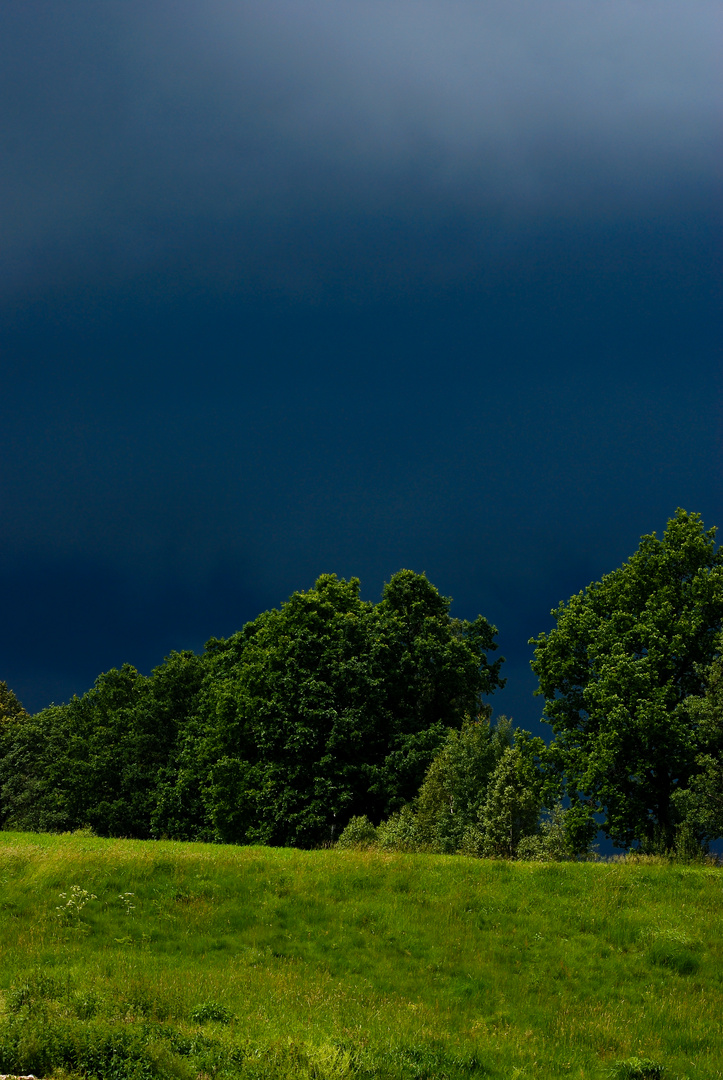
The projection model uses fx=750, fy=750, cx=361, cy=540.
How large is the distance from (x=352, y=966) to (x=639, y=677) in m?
21.2

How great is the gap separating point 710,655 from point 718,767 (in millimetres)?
6251

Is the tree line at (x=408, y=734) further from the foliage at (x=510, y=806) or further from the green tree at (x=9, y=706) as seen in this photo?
the green tree at (x=9, y=706)

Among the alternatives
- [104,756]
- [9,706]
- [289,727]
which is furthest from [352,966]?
[9,706]

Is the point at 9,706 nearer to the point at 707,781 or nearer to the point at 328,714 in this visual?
the point at 328,714

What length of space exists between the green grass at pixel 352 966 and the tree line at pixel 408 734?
1051cm

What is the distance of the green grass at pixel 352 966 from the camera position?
1278 cm

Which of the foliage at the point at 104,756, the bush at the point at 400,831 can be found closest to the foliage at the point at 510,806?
the bush at the point at 400,831

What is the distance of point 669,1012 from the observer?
1708cm

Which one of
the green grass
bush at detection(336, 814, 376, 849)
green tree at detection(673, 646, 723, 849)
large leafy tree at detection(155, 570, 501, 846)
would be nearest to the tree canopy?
large leafy tree at detection(155, 570, 501, 846)

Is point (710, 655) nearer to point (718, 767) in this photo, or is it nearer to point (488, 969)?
point (718, 767)

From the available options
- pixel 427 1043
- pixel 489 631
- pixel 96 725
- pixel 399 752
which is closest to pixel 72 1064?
pixel 427 1043

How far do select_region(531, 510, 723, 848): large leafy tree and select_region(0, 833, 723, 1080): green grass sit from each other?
1042 centimetres

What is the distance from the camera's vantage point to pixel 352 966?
19.4 metres

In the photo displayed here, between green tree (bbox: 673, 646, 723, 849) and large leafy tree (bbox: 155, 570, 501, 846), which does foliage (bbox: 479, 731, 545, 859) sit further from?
large leafy tree (bbox: 155, 570, 501, 846)
